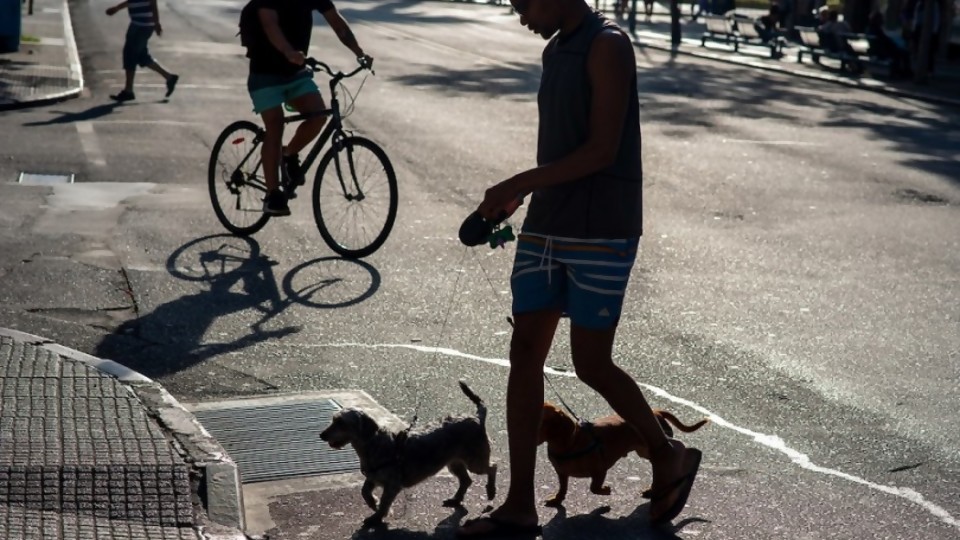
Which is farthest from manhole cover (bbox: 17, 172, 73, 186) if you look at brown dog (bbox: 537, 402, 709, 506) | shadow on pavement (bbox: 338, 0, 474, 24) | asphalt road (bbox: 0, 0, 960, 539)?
shadow on pavement (bbox: 338, 0, 474, 24)

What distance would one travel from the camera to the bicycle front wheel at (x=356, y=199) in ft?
33.1

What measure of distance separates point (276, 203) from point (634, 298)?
8.90 ft

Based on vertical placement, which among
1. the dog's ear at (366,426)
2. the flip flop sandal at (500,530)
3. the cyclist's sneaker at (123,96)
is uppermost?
the dog's ear at (366,426)

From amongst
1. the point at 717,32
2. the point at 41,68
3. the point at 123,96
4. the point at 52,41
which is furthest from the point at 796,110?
the point at 717,32

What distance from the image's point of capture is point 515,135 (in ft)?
57.0

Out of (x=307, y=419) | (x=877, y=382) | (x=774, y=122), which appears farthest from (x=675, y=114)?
(x=307, y=419)

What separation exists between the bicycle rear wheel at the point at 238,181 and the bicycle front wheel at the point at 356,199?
0.51 m

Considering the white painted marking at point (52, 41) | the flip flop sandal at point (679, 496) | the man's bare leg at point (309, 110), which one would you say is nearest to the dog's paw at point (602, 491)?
the flip flop sandal at point (679, 496)

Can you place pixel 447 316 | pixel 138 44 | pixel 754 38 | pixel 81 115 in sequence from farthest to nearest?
pixel 754 38
pixel 138 44
pixel 81 115
pixel 447 316

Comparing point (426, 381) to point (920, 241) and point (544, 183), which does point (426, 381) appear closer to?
point (544, 183)

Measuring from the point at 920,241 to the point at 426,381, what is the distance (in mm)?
5814

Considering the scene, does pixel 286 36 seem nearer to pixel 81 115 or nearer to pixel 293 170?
pixel 293 170

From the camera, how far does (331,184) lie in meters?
10.3

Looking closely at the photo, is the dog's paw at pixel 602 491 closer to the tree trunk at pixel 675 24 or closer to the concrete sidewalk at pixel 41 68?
the concrete sidewalk at pixel 41 68
